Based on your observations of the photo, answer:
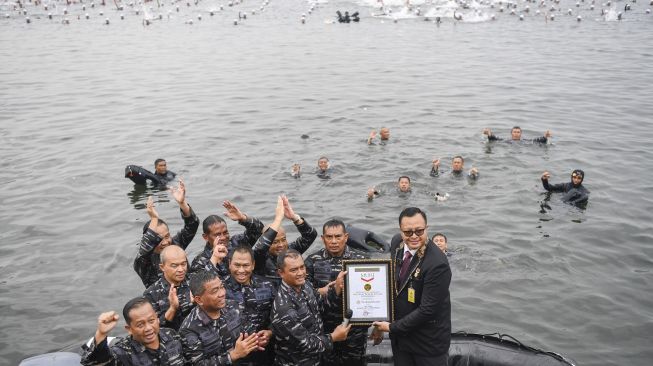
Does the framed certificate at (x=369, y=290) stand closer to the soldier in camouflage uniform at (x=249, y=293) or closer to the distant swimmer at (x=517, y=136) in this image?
the soldier in camouflage uniform at (x=249, y=293)

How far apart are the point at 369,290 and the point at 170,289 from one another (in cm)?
219

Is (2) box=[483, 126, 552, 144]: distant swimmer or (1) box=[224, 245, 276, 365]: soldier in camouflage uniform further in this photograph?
(2) box=[483, 126, 552, 144]: distant swimmer

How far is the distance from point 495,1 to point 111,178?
52.5 meters

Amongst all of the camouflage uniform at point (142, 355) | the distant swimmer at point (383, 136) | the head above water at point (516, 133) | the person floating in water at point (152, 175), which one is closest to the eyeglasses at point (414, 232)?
the camouflage uniform at point (142, 355)

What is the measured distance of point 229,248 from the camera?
7527 mm

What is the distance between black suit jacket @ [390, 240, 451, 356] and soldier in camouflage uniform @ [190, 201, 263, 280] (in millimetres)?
2250

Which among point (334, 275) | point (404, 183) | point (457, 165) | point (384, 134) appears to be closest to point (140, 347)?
point (334, 275)

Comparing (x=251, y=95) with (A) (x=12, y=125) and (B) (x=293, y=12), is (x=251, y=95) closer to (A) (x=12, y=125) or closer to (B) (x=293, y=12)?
(A) (x=12, y=125)

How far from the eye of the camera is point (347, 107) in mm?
24156

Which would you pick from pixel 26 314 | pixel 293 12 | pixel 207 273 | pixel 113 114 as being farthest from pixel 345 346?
pixel 293 12

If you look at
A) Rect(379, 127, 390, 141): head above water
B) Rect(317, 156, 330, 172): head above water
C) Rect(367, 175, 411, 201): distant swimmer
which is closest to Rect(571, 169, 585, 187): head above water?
Rect(367, 175, 411, 201): distant swimmer

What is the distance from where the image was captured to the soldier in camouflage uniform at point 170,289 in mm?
6211

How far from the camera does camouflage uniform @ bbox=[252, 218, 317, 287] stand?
6578 millimetres

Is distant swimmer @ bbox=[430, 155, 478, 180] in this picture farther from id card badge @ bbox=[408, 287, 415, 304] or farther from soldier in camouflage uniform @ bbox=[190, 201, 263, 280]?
id card badge @ bbox=[408, 287, 415, 304]
